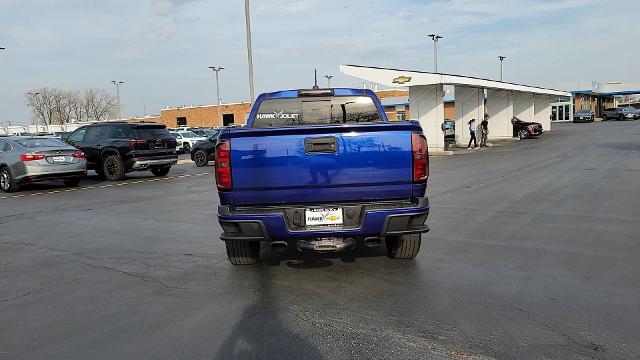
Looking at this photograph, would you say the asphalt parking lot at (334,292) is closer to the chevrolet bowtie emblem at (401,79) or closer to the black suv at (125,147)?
the black suv at (125,147)

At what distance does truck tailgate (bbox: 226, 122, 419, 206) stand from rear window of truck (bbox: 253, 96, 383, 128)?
1638 millimetres

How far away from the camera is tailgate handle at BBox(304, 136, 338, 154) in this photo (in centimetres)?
481

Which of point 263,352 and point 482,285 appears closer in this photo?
point 263,352

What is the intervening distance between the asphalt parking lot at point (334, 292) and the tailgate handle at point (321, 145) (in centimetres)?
135

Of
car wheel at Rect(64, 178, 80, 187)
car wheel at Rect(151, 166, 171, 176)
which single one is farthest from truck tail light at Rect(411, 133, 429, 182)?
car wheel at Rect(151, 166, 171, 176)

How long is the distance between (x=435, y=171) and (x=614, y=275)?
11743 millimetres

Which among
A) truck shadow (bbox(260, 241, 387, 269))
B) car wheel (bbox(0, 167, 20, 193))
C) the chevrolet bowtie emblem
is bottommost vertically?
truck shadow (bbox(260, 241, 387, 269))

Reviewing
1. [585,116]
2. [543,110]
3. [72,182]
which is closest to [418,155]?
[72,182]

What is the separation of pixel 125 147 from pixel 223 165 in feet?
41.7

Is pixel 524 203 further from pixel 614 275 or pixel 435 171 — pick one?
pixel 435 171

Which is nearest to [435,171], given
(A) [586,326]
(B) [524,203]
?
(B) [524,203]

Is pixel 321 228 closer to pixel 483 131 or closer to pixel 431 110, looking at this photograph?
pixel 431 110

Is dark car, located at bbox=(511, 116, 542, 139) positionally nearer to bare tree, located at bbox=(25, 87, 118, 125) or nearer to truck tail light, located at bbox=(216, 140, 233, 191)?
truck tail light, located at bbox=(216, 140, 233, 191)

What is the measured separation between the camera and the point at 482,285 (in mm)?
4883
